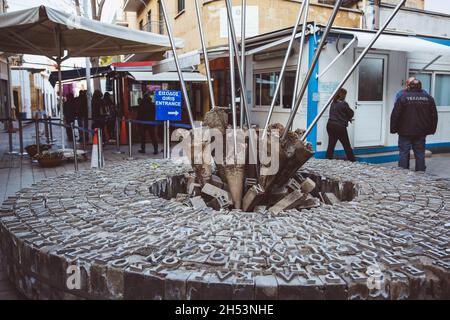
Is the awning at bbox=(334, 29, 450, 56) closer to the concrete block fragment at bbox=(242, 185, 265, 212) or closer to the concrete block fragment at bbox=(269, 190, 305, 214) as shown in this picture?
the concrete block fragment at bbox=(269, 190, 305, 214)

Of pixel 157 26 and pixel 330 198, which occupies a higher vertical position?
pixel 157 26

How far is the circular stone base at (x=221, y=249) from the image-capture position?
1.90 metres

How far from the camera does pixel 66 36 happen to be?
9336mm

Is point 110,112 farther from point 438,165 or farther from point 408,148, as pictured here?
point 438,165

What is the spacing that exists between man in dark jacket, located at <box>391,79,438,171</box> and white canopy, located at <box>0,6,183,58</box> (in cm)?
455

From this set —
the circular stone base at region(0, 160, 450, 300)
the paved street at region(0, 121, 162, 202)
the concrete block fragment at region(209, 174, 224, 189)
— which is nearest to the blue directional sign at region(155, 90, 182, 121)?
the paved street at region(0, 121, 162, 202)

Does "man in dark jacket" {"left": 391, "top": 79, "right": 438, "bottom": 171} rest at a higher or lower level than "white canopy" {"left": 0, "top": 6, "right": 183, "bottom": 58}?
lower

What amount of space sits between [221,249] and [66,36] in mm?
8487

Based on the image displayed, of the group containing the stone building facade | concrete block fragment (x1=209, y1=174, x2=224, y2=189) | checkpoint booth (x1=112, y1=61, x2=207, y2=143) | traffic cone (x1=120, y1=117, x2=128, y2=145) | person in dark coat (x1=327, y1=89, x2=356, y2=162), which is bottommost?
traffic cone (x1=120, y1=117, x2=128, y2=145)

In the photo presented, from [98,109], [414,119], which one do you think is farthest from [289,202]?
[98,109]

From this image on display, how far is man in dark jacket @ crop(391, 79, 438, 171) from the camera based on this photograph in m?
7.36

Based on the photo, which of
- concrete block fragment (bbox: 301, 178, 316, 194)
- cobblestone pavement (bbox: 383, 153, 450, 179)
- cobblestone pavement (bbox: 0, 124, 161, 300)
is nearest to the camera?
concrete block fragment (bbox: 301, 178, 316, 194)

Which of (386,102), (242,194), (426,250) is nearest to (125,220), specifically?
(242,194)

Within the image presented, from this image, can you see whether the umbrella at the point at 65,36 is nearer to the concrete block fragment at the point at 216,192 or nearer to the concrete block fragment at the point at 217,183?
the concrete block fragment at the point at 217,183
